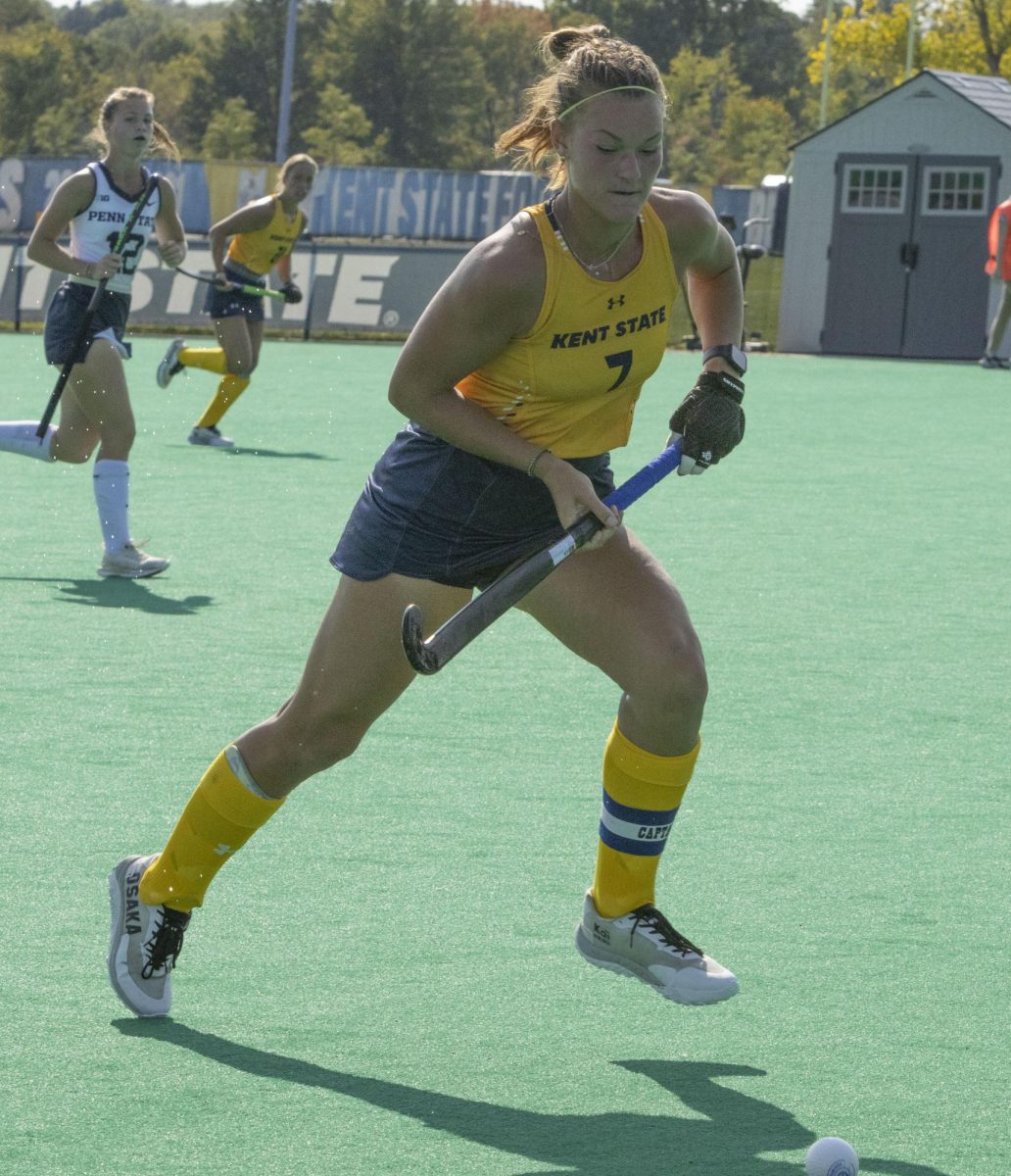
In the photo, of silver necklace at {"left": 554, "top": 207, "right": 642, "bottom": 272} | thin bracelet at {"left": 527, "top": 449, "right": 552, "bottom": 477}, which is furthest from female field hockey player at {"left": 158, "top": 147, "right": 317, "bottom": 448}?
thin bracelet at {"left": 527, "top": 449, "right": 552, "bottom": 477}

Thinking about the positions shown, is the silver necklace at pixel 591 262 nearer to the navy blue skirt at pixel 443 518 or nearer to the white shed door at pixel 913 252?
the navy blue skirt at pixel 443 518

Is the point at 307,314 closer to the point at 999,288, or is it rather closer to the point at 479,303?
the point at 999,288

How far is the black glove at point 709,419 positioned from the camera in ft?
12.9

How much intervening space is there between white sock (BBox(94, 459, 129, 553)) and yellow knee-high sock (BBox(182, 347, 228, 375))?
5.21 meters

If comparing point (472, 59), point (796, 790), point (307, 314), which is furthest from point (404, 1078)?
point (472, 59)

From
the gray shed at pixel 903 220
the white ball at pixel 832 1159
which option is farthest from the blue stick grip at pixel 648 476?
the gray shed at pixel 903 220

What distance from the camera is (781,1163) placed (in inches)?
122

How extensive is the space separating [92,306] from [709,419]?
183 inches

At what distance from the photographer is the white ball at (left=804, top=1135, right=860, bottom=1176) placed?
2980mm

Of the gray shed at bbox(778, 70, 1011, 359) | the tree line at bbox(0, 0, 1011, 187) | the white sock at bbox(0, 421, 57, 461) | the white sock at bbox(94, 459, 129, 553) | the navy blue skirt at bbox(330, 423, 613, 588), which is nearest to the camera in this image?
the navy blue skirt at bbox(330, 423, 613, 588)

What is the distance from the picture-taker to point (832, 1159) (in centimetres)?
298

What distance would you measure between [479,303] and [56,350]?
16.4 ft

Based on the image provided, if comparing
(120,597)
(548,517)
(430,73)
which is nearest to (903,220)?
(120,597)

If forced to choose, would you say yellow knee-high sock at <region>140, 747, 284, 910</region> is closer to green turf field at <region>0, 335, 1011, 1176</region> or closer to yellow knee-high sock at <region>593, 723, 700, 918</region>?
green turf field at <region>0, 335, 1011, 1176</region>
